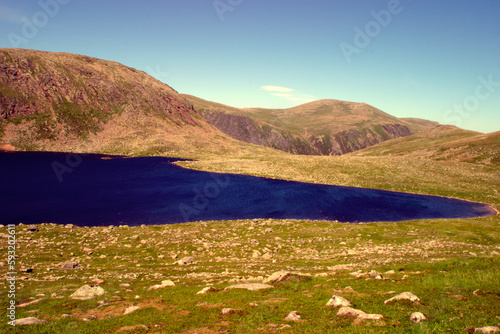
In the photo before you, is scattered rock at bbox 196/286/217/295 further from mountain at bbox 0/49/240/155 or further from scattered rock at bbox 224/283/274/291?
mountain at bbox 0/49/240/155

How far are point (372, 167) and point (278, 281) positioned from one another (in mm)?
112225

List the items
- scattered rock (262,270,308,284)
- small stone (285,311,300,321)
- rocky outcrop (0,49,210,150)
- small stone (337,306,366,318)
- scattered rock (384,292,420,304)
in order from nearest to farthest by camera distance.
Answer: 1. small stone (337,306,366,318)
2. small stone (285,311,300,321)
3. scattered rock (384,292,420,304)
4. scattered rock (262,270,308,284)
5. rocky outcrop (0,49,210,150)

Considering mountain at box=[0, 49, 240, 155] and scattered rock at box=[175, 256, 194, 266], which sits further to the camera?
mountain at box=[0, 49, 240, 155]

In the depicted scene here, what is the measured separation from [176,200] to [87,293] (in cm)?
5249

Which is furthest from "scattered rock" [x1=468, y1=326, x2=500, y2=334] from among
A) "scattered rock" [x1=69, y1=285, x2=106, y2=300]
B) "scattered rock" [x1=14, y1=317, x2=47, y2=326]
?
"scattered rock" [x1=69, y1=285, x2=106, y2=300]

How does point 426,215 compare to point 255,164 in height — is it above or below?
below

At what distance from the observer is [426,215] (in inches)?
2517

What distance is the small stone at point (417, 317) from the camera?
11.2m

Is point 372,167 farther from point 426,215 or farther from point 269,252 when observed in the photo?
point 269,252

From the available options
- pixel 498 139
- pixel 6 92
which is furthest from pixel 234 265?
pixel 6 92

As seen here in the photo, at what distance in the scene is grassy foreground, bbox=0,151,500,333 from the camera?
474 inches

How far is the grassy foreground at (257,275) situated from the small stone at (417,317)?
25 centimetres

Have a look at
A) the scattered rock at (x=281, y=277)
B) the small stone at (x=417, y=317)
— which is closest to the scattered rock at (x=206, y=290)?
the scattered rock at (x=281, y=277)

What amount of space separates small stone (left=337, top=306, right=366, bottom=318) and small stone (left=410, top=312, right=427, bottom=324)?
1973 millimetres
